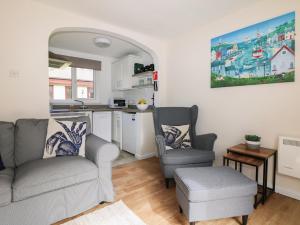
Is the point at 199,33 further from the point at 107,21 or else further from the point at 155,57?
the point at 107,21

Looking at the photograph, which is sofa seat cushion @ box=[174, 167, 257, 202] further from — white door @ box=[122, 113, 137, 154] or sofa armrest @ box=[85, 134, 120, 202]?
white door @ box=[122, 113, 137, 154]

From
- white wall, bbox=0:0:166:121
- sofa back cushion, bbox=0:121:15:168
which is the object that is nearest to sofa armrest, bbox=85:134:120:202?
sofa back cushion, bbox=0:121:15:168

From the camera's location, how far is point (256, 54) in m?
2.12

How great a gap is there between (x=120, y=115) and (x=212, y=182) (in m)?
2.73

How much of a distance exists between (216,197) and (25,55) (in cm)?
262

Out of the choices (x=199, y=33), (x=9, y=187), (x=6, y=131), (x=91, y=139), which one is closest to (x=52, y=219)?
(x=9, y=187)

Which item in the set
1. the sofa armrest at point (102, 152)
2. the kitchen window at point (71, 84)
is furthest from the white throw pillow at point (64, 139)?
the kitchen window at point (71, 84)

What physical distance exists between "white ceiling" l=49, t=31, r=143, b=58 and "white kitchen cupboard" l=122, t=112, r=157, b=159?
5.42ft

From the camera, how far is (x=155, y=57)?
3373 millimetres

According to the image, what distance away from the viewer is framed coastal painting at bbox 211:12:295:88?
1889mm

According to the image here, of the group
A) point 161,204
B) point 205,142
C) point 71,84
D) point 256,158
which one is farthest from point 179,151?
point 71,84

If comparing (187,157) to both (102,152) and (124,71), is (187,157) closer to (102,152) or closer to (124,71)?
(102,152)

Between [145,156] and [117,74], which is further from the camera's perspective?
[117,74]

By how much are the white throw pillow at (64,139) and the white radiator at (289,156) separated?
2.26 metres
